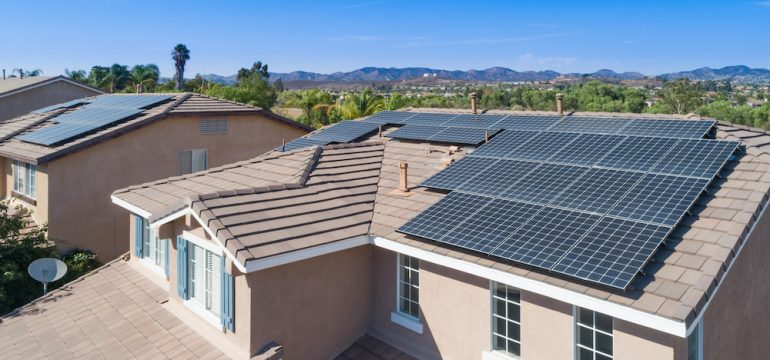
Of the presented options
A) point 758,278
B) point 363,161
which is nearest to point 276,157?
point 363,161

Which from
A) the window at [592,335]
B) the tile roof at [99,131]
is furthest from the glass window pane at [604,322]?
the tile roof at [99,131]

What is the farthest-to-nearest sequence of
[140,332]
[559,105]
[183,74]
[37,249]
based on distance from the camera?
[183,74]
[37,249]
[559,105]
[140,332]

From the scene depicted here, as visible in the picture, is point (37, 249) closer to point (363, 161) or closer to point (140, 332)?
point (140, 332)

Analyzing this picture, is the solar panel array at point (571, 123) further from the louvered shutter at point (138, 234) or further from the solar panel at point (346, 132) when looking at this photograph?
the louvered shutter at point (138, 234)

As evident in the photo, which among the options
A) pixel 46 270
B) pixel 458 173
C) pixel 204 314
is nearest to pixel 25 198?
pixel 46 270

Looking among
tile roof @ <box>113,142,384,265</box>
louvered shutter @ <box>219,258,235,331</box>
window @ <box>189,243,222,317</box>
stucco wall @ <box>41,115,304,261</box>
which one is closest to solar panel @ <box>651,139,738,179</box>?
tile roof @ <box>113,142,384,265</box>

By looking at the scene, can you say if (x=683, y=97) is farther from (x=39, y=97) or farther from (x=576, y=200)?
(x=576, y=200)
